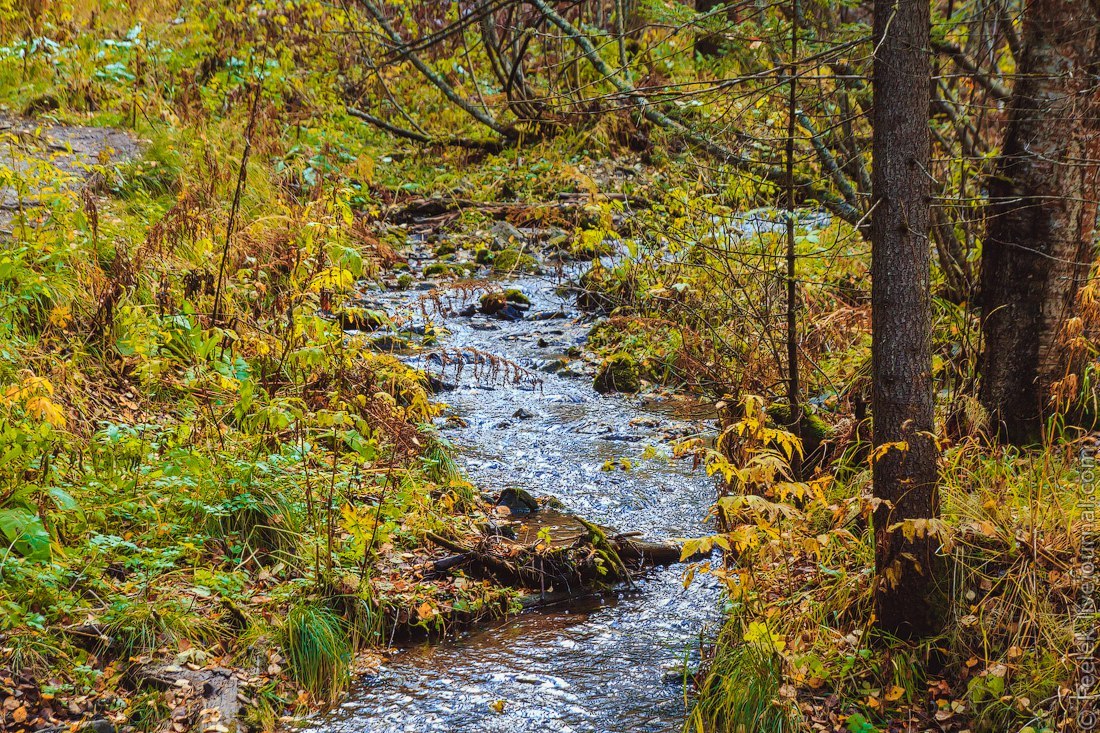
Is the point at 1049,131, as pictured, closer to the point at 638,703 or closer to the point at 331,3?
the point at 638,703

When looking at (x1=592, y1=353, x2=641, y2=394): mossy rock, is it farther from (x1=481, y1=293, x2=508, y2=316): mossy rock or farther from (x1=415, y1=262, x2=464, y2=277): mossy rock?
(x1=415, y1=262, x2=464, y2=277): mossy rock

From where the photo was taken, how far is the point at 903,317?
3.44m

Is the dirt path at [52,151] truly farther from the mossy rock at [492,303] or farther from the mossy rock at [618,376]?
the mossy rock at [618,376]

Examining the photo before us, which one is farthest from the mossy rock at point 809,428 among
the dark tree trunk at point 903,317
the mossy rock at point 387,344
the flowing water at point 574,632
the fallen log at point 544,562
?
the mossy rock at point 387,344

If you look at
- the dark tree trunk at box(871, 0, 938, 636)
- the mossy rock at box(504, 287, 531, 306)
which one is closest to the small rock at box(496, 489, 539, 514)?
the dark tree trunk at box(871, 0, 938, 636)

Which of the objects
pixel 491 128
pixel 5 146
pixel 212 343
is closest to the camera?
pixel 212 343

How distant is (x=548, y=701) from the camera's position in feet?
13.3

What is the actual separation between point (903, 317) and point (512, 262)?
8409 mm

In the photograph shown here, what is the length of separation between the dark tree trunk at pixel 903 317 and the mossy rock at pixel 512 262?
8175mm

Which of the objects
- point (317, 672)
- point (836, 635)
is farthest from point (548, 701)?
point (836, 635)

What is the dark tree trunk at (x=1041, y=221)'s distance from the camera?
14.4 ft

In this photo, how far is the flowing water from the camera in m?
3.93

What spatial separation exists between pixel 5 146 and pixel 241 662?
6.97m

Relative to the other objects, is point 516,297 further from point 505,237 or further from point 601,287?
point 505,237
